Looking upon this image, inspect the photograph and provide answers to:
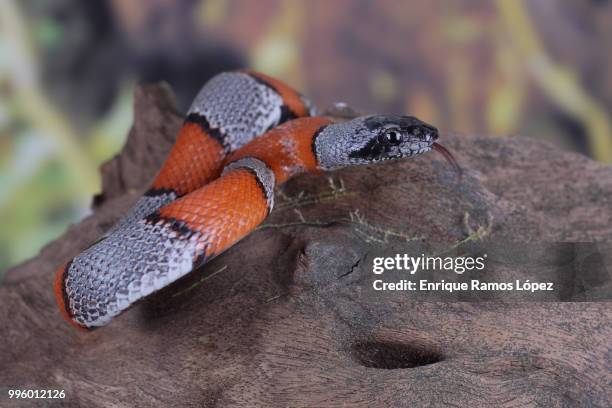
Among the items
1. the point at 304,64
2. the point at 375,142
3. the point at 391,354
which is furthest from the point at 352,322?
the point at 304,64

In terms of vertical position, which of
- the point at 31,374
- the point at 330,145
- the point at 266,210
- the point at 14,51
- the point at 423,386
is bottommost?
the point at 31,374

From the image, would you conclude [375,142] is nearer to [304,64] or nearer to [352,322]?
[352,322]

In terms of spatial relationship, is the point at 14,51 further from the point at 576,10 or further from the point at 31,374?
the point at 576,10

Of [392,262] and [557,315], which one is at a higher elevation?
[392,262]

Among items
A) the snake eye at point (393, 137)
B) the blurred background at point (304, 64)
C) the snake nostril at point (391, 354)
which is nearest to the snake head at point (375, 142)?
the snake eye at point (393, 137)

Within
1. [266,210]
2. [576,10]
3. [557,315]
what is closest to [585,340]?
[557,315]

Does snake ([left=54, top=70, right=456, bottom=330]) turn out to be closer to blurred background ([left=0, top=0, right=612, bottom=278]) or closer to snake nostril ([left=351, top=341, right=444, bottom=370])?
snake nostril ([left=351, top=341, right=444, bottom=370])

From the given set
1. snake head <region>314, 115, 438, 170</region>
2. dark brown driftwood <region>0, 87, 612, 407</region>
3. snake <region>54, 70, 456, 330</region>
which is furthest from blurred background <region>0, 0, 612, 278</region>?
snake head <region>314, 115, 438, 170</region>

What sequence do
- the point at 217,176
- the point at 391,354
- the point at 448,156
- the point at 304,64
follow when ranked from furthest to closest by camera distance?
the point at 304,64 < the point at 217,176 < the point at 448,156 < the point at 391,354
